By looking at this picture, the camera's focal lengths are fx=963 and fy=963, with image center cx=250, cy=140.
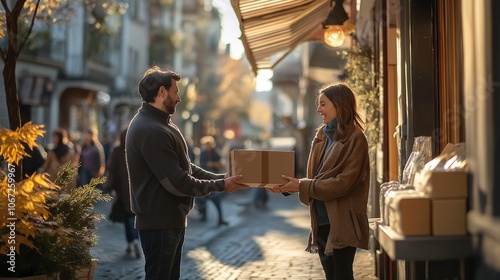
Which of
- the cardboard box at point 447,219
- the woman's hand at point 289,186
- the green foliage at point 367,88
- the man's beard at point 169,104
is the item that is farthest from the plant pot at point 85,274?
the green foliage at point 367,88

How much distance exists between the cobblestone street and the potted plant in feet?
13.0

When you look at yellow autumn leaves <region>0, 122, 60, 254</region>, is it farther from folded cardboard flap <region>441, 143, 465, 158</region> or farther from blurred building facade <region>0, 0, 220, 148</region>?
blurred building facade <region>0, 0, 220, 148</region>

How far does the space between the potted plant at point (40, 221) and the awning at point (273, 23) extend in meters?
3.45

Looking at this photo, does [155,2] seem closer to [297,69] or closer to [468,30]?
[297,69]

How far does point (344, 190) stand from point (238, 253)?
7908 mm

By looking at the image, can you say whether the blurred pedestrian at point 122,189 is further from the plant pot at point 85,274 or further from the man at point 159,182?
the man at point 159,182

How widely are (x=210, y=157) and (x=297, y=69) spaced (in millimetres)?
14490

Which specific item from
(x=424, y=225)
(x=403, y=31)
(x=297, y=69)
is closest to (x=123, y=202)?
(x=403, y=31)

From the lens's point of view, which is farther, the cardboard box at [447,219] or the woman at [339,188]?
the woman at [339,188]

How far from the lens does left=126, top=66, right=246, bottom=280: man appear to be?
661cm

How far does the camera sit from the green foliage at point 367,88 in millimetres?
11445

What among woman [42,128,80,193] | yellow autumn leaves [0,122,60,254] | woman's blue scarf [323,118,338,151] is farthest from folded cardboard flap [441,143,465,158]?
woman [42,128,80,193]

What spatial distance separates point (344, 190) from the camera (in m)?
6.59

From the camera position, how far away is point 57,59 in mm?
37562
